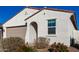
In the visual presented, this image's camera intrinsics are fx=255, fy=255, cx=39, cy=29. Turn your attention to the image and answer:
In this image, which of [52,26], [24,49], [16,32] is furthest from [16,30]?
[52,26]

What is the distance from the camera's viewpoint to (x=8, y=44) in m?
10.5

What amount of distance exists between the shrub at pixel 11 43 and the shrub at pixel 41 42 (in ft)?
1.90

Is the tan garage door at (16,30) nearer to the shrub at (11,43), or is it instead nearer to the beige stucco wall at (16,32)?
the beige stucco wall at (16,32)

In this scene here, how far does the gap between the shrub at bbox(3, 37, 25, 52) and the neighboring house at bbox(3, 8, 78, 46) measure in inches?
6.7

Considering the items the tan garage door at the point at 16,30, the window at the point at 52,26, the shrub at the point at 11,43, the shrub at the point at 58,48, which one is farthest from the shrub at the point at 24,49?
the window at the point at 52,26

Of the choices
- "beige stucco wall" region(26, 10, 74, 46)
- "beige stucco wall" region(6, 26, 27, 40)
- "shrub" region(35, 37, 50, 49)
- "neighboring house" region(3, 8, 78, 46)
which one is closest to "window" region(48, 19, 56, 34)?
"neighboring house" region(3, 8, 78, 46)

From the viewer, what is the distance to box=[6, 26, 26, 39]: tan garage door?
1061cm

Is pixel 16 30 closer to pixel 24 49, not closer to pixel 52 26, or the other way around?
pixel 24 49

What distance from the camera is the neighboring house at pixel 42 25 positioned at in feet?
34.2

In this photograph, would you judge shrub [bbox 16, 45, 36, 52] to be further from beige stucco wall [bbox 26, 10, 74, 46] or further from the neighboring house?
beige stucco wall [bbox 26, 10, 74, 46]

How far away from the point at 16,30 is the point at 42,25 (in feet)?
3.63

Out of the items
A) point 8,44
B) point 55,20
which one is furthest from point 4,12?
point 55,20

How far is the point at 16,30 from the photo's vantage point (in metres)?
10.7
